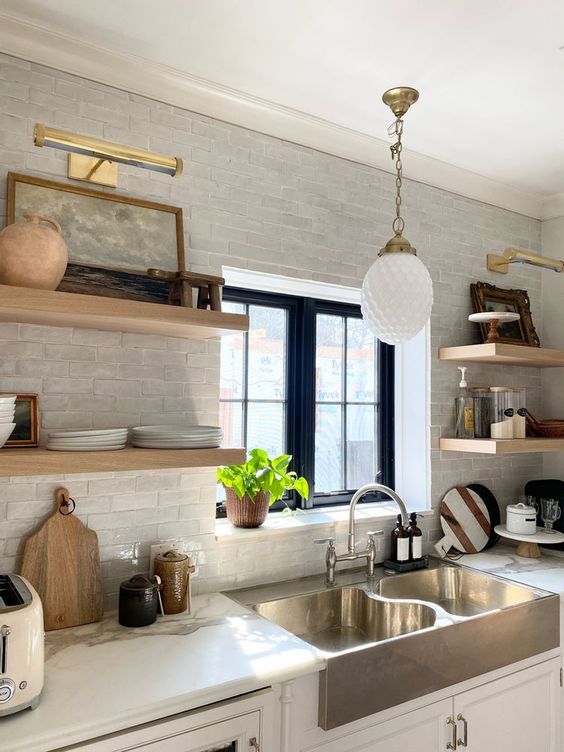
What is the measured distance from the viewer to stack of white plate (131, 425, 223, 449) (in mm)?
1710

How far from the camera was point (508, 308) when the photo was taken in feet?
9.82

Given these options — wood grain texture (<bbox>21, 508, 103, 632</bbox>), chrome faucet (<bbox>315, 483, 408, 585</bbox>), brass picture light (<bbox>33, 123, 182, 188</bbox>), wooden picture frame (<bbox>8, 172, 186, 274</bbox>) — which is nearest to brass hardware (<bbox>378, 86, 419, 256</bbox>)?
brass picture light (<bbox>33, 123, 182, 188</bbox>)

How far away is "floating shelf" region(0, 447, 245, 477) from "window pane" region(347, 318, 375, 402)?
44.3 inches

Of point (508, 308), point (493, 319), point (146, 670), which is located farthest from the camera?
point (508, 308)

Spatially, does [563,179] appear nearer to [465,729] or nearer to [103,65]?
[103,65]

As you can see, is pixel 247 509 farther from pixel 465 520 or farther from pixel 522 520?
pixel 522 520

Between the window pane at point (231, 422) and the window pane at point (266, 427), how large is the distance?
0.04 meters

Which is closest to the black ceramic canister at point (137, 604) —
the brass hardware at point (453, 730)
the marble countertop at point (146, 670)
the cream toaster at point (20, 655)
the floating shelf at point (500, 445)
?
the marble countertop at point (146, 670)

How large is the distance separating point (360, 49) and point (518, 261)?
1.26 metres

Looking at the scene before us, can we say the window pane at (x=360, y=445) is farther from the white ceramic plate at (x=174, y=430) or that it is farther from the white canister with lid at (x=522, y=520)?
the white ceramic plate at (x=174, y=430)

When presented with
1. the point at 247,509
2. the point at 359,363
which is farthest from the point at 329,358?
the point at 247,509

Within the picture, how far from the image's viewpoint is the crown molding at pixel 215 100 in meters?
1.74

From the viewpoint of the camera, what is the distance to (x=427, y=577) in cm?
239

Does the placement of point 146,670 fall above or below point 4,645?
below
